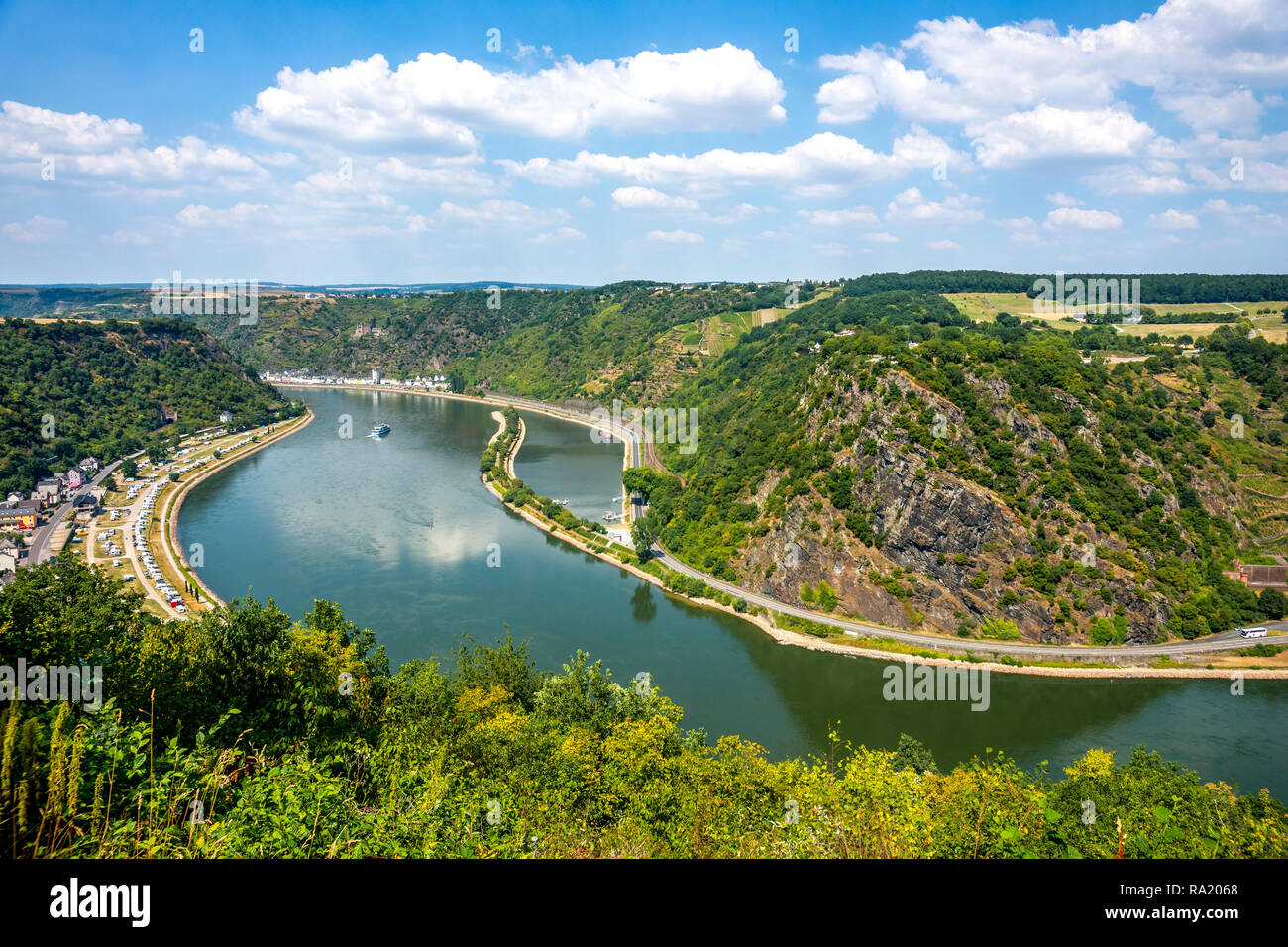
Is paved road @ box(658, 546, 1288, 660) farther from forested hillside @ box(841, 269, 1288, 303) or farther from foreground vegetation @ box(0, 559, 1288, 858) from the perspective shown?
forested hillside @ box(841, 269, 1288, 303)

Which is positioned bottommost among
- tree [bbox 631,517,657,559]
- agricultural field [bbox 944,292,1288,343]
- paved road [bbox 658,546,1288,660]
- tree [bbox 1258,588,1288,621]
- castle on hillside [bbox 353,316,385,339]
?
paved road [bbox 658,546,1288,660]

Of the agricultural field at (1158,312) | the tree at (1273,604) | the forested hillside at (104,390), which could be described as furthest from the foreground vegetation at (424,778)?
the agricultural field at (1158,312)

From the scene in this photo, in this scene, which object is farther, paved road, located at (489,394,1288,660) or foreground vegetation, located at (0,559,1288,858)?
paved road, located at (489,394,1288,660)

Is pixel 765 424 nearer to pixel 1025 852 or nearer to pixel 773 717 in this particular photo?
pixel 773 717

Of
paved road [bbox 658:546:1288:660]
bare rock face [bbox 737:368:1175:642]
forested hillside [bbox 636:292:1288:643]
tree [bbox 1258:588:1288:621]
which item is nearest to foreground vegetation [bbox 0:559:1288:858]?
paved road [bbox 658:546:1288:660]

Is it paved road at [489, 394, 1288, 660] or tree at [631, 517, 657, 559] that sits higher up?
tree at [631, 517, 657, 559]

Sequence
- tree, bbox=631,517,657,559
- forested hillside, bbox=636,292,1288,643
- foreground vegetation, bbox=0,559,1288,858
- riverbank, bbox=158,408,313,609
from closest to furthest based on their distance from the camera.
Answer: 1. foreground vegetation, bbox=0,559,1288,858
2. forested hillside, bbox=636,292,1288,643
3. riverbank, bbox=158,408,313,609
4. tree, bbox=631,517,657,559

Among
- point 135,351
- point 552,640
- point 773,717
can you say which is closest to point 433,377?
point 135,351
